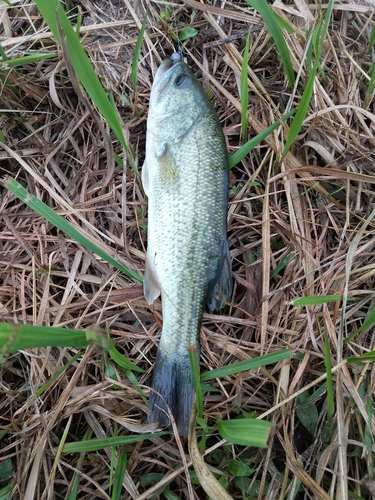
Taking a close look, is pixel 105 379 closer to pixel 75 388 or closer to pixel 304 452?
pixel 75 388

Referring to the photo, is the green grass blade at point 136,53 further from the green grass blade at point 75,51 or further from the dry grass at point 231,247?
the green grass blade at point 75,51

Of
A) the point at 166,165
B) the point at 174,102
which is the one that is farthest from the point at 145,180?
the point at 174,102

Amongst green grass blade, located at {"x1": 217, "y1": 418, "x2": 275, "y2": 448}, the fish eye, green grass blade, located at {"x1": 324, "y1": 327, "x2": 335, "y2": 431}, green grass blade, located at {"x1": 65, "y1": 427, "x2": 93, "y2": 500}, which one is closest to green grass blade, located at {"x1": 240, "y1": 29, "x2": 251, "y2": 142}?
the fish eye

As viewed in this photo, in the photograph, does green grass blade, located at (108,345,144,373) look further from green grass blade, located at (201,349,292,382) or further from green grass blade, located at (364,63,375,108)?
green grass blade, located at (364,63,375,108)

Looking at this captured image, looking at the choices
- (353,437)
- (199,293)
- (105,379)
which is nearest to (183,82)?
(199,293)

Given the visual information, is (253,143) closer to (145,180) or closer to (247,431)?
(145,180)
